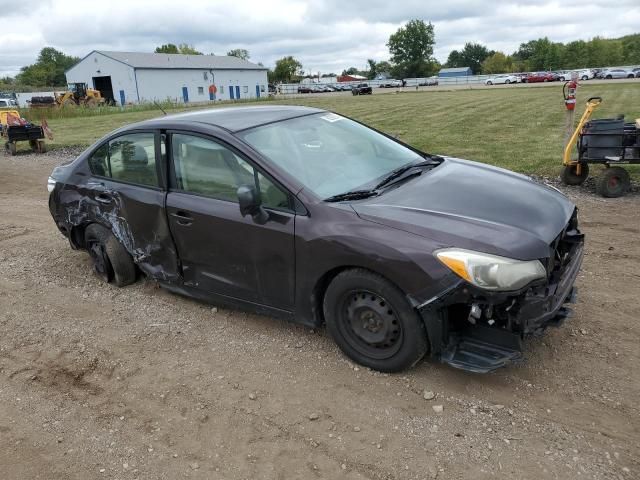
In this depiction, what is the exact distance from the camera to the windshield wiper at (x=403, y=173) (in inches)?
151

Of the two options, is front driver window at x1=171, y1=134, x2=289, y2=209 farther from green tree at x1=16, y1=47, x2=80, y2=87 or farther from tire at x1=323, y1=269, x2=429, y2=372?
green tree at x1=16, y1=47, x2=80, y2=87

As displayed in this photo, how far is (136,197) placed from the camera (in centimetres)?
442

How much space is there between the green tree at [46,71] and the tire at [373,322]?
4591 inches

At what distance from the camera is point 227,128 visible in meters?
3.93

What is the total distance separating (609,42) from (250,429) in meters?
130

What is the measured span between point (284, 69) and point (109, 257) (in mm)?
106964

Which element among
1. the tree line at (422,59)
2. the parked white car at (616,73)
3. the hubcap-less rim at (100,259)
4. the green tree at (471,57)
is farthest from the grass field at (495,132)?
the green tree at (471,57)

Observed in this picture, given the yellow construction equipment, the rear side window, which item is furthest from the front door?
the yellow construction equipment

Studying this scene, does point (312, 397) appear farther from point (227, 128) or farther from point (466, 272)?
point (227, 128)

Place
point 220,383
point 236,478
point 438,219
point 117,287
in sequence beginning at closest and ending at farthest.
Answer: point 236,478 → point 438,219 → point 220,383 → point 117,287

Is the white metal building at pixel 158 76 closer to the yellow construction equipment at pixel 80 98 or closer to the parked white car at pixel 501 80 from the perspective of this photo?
the yellow construction equipment at pixel 80 98

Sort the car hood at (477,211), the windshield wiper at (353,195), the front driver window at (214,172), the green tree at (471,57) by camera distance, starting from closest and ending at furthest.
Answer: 1. the car hood at (477,211)
2. the windshield wiper at (353,195)
3. the front driver window at (214,172)
4. the green tree at (471,57)

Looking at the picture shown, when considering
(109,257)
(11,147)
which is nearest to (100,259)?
(109,257)

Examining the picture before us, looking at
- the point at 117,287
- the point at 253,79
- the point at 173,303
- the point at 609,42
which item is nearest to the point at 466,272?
the point at 173,303
